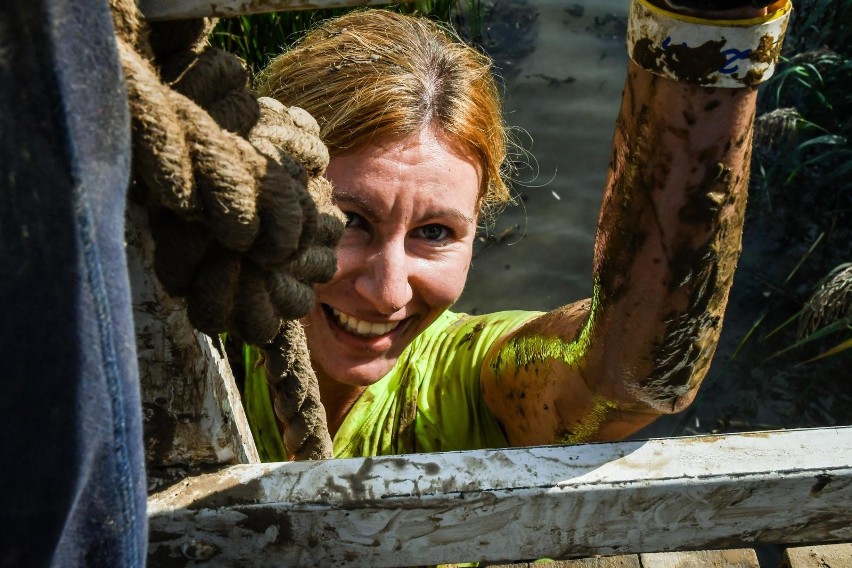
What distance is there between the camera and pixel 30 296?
A: 20.0 inches

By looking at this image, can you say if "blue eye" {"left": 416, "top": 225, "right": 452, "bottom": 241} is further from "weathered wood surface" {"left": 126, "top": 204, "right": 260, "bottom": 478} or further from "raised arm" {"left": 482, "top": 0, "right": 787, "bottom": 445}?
"weathered wood surface" {"left": 126, "top": 204, "right": 260, "bottom": 478}

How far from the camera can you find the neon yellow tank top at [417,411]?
66.9 inches

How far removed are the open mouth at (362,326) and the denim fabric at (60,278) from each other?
0.99 m

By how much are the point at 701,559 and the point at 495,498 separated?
53 cm

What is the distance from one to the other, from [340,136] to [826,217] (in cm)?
260

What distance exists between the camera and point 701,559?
1312mm

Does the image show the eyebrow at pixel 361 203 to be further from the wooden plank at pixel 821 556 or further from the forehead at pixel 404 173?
the wooden plank at pixel 821 556

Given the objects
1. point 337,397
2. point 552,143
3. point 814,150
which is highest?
point 337,397

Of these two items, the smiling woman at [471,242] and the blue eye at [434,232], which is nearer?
the smiling woman at [471,242]

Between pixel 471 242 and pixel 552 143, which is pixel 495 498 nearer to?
pixel 471 242

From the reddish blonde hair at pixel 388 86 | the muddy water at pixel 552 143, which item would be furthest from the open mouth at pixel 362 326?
the muddy water at pixel 552 143

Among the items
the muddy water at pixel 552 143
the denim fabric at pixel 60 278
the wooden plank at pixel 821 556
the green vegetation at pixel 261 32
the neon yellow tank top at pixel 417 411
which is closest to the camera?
the denim fabric at pixel 60 278

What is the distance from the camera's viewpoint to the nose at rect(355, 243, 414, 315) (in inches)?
58.1

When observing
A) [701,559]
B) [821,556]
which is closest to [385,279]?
[701,559]
